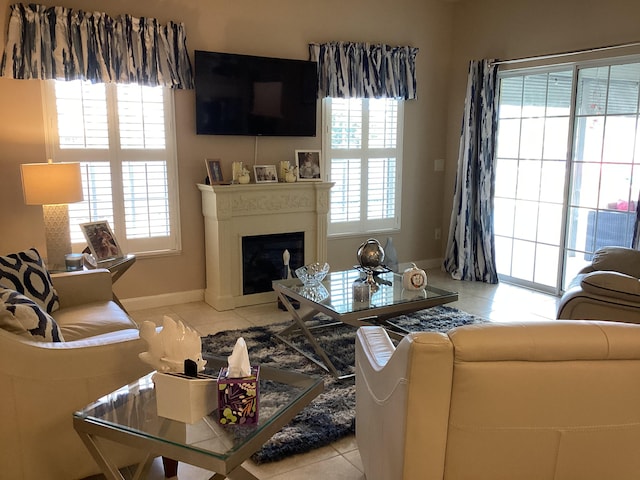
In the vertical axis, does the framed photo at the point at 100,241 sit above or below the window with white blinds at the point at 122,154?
below

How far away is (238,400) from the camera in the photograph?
1788 mm

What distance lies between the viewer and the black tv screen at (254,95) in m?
4.69

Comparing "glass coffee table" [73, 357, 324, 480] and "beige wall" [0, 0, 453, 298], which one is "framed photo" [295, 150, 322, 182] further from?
"glass coffee table" [73, 357, 324, 480]

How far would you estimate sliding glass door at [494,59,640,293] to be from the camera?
15.3ft

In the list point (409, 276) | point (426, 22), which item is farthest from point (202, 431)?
point (426, 22)

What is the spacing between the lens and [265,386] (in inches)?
81.2

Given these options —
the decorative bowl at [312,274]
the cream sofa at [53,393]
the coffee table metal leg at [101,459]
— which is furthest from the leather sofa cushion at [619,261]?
the coffee table metal leg at [101,459]

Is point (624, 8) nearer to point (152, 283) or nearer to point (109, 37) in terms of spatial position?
point (109, 37)

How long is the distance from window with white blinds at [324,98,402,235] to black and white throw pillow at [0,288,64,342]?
359cm

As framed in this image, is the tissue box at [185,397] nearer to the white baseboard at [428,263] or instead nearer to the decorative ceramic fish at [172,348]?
the decorative ceramic fish at [172,348]

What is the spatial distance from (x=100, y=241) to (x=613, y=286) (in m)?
3.34

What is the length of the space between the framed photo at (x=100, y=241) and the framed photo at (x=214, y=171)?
0.98 meters

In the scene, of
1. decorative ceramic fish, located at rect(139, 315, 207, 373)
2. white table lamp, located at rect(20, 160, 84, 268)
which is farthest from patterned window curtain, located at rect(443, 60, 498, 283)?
decorative ceramic fish, located at rect(139, 315, 207, 373)

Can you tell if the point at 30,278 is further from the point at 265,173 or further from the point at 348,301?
the point at 265,173
